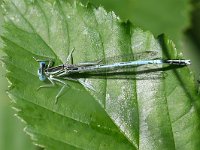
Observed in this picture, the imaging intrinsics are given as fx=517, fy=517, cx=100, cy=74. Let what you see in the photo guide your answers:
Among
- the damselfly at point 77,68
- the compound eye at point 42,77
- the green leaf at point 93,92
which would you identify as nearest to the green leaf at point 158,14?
the damselfly at point 77,68

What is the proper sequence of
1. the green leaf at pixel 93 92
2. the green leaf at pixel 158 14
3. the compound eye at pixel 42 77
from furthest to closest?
the green leaf at pixel 158 14
the compound eye at pixel 42 77
the green leaf at pixel 93 92

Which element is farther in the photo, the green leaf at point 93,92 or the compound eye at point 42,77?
the compound eye at point 42,77

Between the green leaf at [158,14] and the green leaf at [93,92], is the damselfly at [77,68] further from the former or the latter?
the green leaf at [158,14]

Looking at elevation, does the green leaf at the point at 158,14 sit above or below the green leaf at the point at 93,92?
above

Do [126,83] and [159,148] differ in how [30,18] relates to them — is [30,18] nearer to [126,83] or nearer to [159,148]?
[126,83]

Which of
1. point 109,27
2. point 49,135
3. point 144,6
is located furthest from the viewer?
point 144,6

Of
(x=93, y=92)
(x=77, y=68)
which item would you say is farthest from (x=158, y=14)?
(x=93, y=92)

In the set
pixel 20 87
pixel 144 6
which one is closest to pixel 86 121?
pixel 20 87

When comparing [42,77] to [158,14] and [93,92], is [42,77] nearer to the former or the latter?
[93,92]
